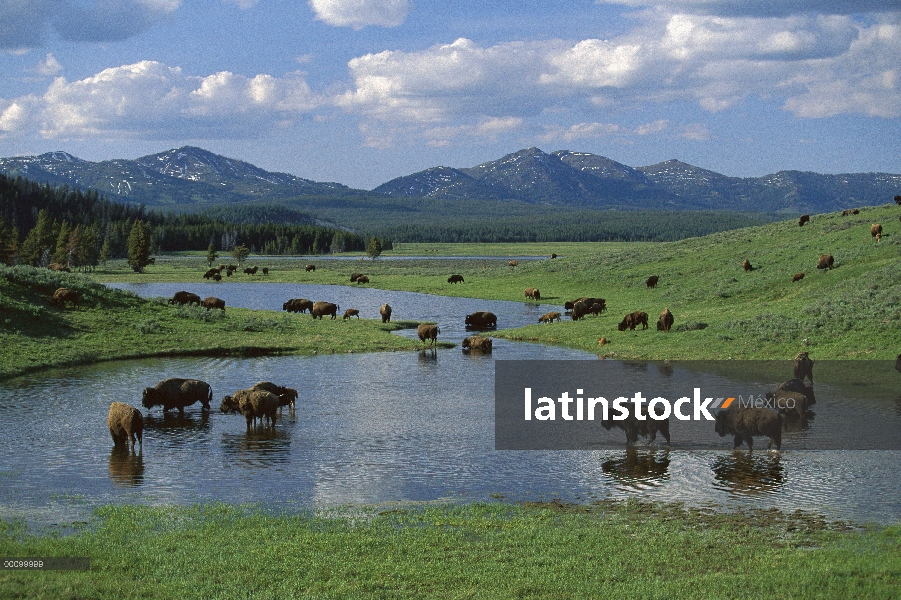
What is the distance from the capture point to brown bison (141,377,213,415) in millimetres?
29547

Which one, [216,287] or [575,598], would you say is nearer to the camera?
[575,598]

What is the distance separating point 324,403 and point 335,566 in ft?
57.2

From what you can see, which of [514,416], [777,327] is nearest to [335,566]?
[514,416]

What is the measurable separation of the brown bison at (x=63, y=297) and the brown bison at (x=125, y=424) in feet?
91.8

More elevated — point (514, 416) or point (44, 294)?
point (44, 294)

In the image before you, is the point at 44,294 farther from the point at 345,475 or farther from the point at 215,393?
the point at 345,475

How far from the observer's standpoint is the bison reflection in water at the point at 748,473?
64.5ft

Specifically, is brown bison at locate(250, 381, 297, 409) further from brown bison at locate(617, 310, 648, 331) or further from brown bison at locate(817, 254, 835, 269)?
brown bison at locate(817, 254, 835, 269)

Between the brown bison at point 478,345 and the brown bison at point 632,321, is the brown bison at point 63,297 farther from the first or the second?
the brown bison at point 632,321

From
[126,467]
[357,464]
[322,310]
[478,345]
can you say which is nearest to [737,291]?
[478,345]

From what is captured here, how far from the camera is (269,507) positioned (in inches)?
722

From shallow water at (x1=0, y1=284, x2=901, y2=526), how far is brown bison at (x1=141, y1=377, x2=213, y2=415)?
0.51 metres

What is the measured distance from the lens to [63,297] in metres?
49.4

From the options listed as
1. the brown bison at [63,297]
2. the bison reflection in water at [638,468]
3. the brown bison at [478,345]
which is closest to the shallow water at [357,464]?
the bison reflection in water at [638,468]
